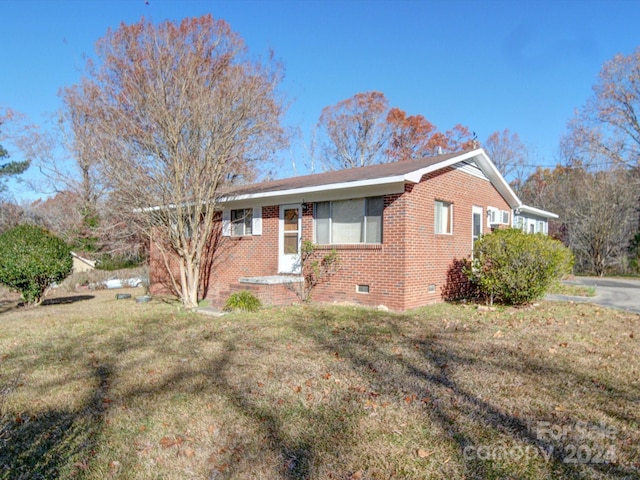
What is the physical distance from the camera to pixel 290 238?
1115 centimetres

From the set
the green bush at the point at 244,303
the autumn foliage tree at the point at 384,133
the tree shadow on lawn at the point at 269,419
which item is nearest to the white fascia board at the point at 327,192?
the green bush at the point at 244,303

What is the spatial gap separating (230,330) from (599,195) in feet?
71.0

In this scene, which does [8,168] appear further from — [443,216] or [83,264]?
[443,216]

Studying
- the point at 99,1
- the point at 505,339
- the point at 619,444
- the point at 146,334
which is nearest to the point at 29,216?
the point at 99,1

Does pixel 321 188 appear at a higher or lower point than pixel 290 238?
higher

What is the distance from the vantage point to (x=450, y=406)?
374cm

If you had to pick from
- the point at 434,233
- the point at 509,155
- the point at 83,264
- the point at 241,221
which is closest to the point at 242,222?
the point at 241,221

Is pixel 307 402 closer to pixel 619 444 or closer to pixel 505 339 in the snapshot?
pixel 619 444

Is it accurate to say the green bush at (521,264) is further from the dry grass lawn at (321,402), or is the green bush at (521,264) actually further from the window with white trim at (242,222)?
the window with white trim at (242,222)

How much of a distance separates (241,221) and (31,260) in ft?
17.1

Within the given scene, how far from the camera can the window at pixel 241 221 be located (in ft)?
39.7

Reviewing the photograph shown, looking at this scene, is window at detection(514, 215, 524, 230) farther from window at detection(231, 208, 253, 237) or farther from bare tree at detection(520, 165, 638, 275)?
window at detection(231, 208, 253, 237)

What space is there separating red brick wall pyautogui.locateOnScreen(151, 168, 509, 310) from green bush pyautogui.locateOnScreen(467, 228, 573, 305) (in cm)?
129

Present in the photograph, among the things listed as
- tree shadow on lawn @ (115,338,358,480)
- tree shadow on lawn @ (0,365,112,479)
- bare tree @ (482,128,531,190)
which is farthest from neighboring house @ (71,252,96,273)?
bare tree @ (482,128,531,190)
